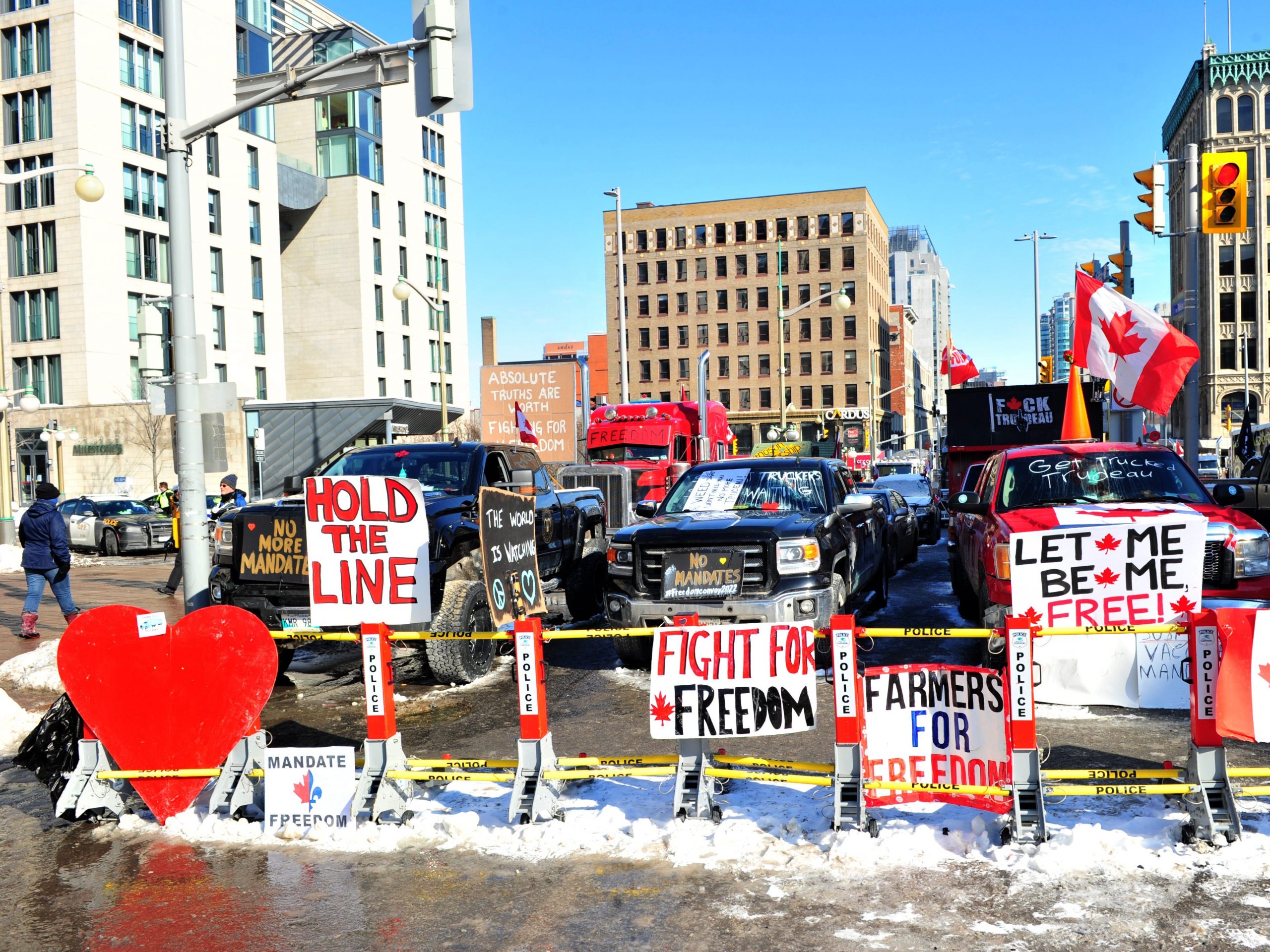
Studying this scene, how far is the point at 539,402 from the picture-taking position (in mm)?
20875

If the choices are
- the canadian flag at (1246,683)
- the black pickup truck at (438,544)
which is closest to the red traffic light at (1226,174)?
the black pickup truck at (438,544)

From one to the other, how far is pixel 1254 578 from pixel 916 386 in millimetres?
151467

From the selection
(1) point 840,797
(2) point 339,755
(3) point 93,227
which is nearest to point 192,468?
(2) point 339,755

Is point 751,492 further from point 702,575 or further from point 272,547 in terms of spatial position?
point 272,547

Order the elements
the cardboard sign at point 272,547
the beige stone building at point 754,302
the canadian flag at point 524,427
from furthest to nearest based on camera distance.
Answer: the beige stone building at point 754,302 < the canadian flag at point 524,427 < the cardboard sign at point 272,547

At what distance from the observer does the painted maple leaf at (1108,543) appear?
566 cm

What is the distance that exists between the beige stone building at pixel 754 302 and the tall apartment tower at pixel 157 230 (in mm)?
36881

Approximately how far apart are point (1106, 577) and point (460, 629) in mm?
4954

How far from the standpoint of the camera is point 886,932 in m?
4.20

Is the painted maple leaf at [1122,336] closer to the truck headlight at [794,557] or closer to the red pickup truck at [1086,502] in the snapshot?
the red pickup truck at [1086,502]

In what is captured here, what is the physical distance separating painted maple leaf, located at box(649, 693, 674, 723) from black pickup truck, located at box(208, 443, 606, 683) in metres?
2.78

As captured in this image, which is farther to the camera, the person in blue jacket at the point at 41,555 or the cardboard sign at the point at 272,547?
the person in blue jacket at the point at 41,555

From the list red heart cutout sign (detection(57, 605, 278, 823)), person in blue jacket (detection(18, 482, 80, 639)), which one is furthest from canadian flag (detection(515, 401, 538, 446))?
red heart cutout sign (detection(57, 605, 278, 823))

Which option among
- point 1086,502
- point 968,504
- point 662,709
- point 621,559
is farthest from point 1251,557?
point 662,709
